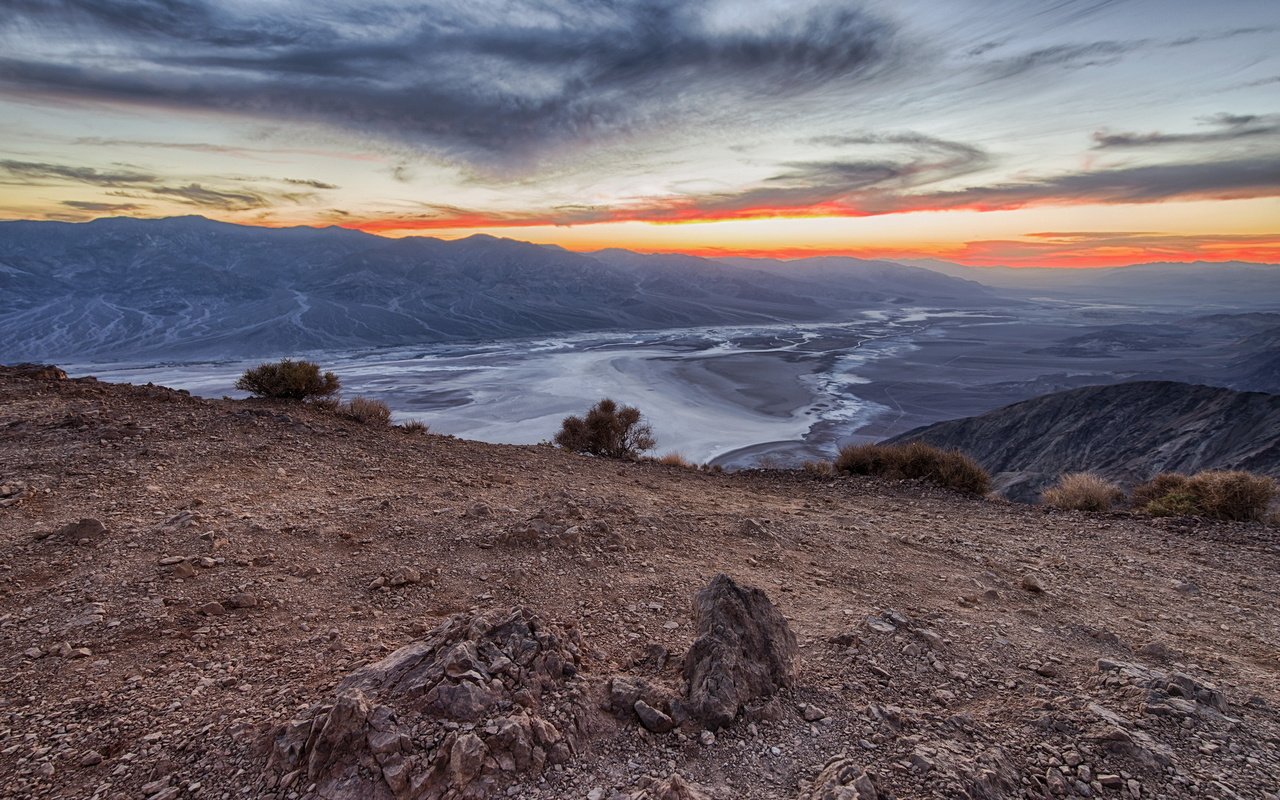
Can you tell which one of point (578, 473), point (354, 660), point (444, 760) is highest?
point (444, 760)

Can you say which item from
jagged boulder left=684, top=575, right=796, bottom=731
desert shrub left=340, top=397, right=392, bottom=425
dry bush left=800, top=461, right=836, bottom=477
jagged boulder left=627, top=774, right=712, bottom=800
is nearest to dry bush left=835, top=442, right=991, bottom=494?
dry bush left=800, top=461, right=836, bottom=477

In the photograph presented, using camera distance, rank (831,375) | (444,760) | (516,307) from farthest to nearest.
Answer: (516,307), (831,375), (444,760)

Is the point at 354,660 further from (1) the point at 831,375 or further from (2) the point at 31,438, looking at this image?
(1) the point at 831,375

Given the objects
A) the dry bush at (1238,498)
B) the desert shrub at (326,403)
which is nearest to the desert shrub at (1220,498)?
the dry bush at (1238,498)

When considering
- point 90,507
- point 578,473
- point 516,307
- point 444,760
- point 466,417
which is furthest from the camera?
point 516,307

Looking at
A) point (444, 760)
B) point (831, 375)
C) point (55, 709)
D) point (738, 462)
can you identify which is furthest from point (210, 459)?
point (831, 375)

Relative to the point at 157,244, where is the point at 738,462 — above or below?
below

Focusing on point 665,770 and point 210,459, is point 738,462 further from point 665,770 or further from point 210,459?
point 665,770

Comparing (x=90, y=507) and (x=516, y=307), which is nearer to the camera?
(x=90, y=507)
